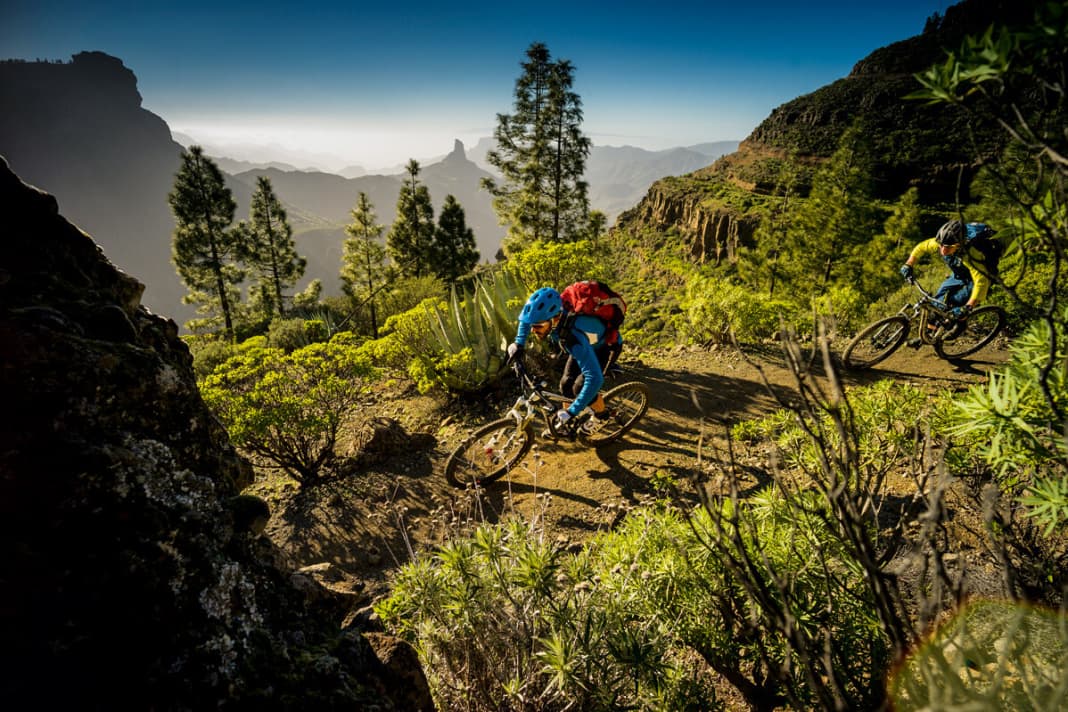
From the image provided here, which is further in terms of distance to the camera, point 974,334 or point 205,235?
point 205,235

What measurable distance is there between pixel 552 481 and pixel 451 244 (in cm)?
2727

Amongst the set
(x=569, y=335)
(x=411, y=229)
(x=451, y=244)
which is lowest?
(x=569, y=335)

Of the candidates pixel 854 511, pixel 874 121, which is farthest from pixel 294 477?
pixel 874 121

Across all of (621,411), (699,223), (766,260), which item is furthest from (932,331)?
(699,223)

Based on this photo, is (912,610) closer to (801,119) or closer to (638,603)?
(638,603)

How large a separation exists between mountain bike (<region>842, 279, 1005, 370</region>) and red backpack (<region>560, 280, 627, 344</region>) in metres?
3.78

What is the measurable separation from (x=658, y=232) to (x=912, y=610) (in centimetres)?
6951

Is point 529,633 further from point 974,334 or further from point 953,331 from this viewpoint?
point 974,334

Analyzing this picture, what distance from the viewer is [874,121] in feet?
205

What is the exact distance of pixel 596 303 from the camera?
4.67m

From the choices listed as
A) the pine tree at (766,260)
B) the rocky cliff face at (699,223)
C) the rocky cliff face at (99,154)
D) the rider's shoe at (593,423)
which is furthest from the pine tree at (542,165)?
the rocky cliff face at (99,154)

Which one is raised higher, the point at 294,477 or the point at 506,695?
the point at 506,695

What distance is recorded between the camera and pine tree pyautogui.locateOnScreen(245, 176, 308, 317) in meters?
26.6

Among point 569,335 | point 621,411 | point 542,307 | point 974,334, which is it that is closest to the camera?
point 542,307
